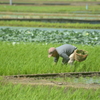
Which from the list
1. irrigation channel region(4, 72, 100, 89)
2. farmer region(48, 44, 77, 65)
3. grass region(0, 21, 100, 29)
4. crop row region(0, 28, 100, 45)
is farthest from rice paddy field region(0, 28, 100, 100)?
grass region(0, 21, 100, 29)

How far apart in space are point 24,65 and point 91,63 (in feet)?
4.91

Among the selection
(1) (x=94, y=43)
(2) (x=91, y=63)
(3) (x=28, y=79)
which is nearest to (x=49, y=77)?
(3) (x=28, y=79)

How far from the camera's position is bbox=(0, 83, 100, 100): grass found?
5.82m

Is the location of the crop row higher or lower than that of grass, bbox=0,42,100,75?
lower

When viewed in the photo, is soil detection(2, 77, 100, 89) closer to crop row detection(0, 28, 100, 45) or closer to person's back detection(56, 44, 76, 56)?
person's back detection(56, 44, 76, 56)

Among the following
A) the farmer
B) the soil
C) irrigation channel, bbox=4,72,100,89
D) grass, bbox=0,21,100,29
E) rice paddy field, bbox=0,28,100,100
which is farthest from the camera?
grass, bbox=0,21,100,29

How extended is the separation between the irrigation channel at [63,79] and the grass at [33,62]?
0.97 ft

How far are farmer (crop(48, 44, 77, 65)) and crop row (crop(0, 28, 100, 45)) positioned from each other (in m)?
3.53

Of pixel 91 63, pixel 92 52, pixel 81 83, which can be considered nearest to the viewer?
pixel 81 83

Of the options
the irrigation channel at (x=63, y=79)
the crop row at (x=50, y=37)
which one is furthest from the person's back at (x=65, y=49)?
the crop row at (x=50, y=37)

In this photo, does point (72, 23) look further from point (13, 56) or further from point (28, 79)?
point (28, 79)


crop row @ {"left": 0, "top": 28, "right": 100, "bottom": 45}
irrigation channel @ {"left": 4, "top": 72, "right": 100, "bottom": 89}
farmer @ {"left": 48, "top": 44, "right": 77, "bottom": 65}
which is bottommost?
crop row @ {"left": 0, "top": 28, "right": 100, "bottom": 45}

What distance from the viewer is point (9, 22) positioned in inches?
683

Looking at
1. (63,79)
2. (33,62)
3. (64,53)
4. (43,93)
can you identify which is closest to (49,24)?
(33,62)
